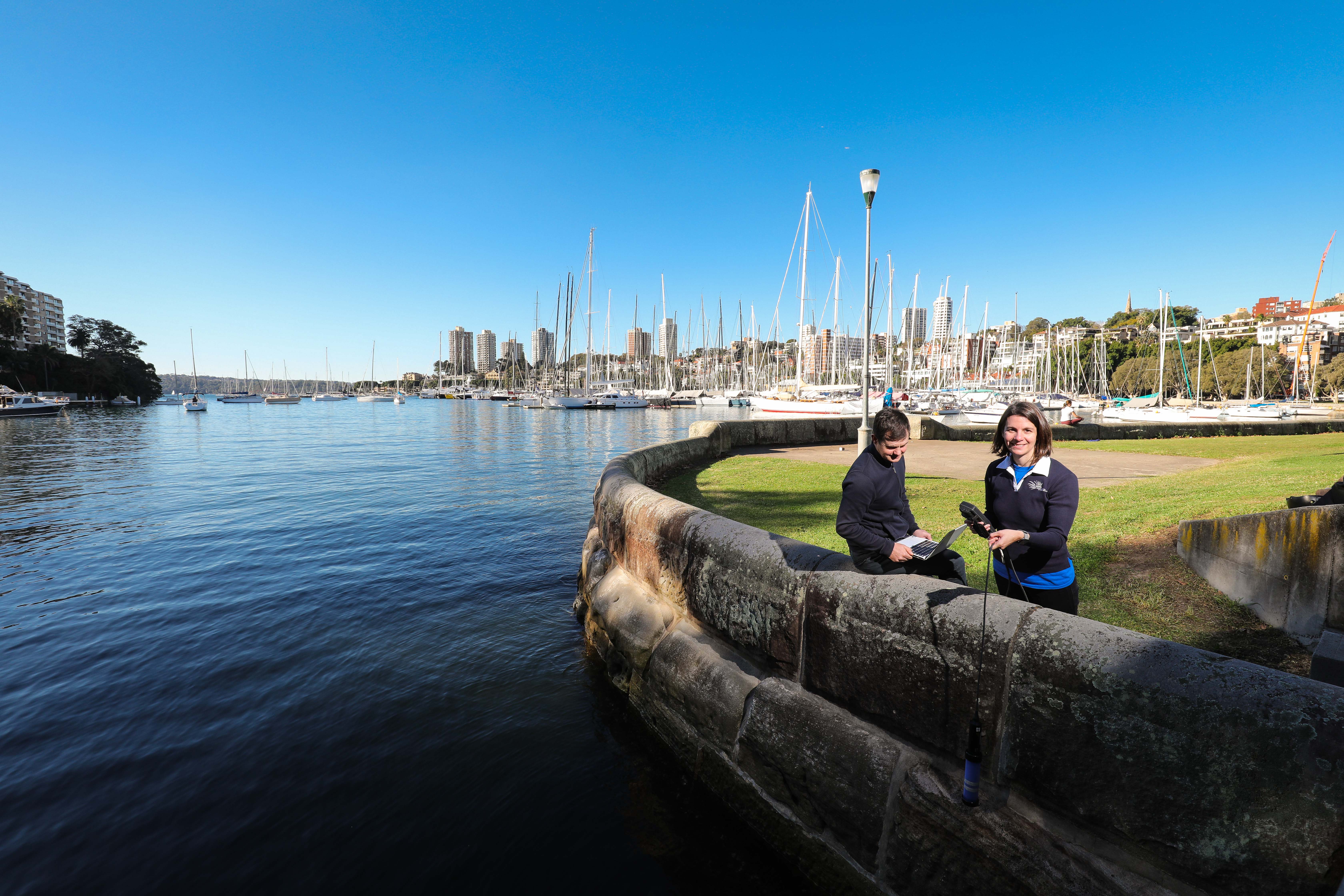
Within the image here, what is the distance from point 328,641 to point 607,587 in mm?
3693

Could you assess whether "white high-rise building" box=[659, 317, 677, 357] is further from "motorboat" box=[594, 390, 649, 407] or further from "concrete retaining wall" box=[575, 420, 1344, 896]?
"concrete retaining wall" box=[575, 420, 1344, 896]

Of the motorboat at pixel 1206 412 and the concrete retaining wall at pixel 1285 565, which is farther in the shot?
the motorboat at pixel 1206 412

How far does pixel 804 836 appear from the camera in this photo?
3.64 metres

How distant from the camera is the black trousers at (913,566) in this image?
3586 millimetres

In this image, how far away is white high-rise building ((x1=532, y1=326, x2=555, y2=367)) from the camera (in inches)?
3708

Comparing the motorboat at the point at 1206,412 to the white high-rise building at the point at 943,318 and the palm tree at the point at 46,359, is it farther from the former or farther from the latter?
the palm tree at the point at 46,359

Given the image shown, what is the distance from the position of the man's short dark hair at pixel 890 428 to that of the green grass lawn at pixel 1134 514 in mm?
1687

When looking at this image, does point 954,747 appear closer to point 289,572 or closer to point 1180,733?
point 1180,733

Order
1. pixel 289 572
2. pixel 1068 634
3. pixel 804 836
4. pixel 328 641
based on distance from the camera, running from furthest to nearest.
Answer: pixel 289 572, pixel 328 641, pixel 804 836, pixel 1068 634

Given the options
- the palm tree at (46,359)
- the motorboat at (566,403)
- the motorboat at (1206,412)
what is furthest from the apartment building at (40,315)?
the motorboat at (1206,412)

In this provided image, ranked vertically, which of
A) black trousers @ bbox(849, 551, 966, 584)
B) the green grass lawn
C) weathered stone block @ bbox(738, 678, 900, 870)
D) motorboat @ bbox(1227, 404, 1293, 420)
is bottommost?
weathered stone block @ bbox(738, 678, 900, 870)

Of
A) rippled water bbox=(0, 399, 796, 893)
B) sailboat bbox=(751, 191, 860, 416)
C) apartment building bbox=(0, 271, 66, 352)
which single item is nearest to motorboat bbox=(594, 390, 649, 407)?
sailboat bbox=(751, 191, 860, 416)

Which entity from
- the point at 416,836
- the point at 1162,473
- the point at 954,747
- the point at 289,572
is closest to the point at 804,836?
the point at 954,747

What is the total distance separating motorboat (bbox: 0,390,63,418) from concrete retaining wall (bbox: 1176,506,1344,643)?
9415cm
